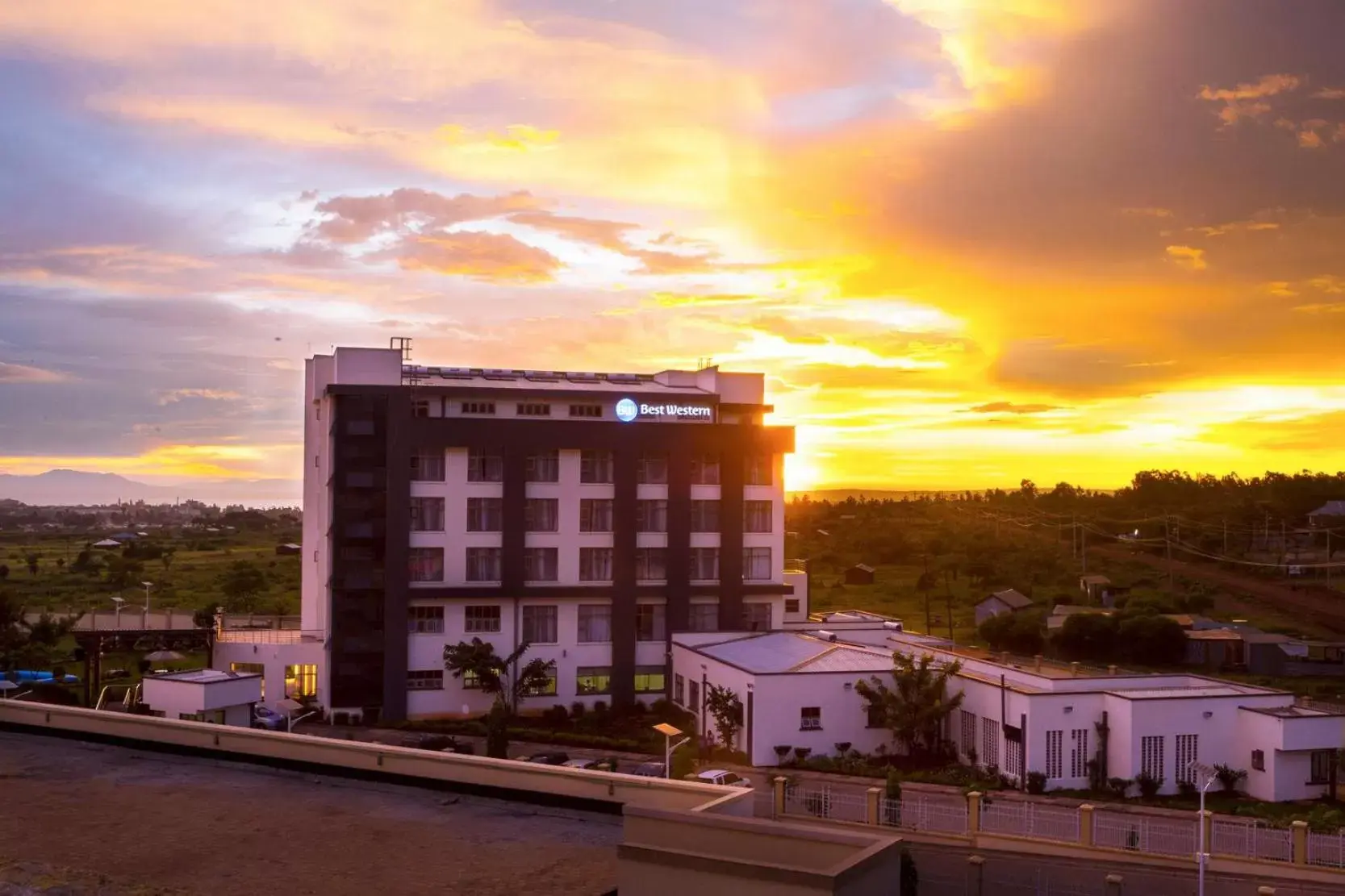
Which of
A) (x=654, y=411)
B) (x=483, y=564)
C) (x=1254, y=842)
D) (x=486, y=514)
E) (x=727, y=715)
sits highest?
(x=654, y=411)

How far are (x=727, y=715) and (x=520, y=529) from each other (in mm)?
20538

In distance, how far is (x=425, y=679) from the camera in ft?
242

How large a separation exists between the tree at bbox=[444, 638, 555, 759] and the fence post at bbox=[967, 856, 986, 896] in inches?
1464

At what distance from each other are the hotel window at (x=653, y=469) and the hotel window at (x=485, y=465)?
9267mm

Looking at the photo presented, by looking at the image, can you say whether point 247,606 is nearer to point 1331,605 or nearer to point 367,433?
point 367,433

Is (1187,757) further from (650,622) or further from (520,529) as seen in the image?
(520,529)

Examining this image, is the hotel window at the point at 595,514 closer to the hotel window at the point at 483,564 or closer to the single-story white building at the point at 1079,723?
the hotel window at the point at 483,564

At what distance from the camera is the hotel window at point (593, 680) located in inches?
3009

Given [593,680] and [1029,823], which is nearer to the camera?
[1029,823]

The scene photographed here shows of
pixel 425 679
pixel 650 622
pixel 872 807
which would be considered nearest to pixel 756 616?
pixel 650 622

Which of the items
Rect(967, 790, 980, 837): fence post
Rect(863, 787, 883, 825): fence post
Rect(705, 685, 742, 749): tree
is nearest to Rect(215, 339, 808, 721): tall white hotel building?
Rect(705, 685, 742, 749): tree

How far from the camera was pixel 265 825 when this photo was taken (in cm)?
2303

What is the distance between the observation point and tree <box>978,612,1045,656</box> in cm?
9362

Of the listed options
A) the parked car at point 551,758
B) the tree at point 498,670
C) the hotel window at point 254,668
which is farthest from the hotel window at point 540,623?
the parked car at point 551,758
